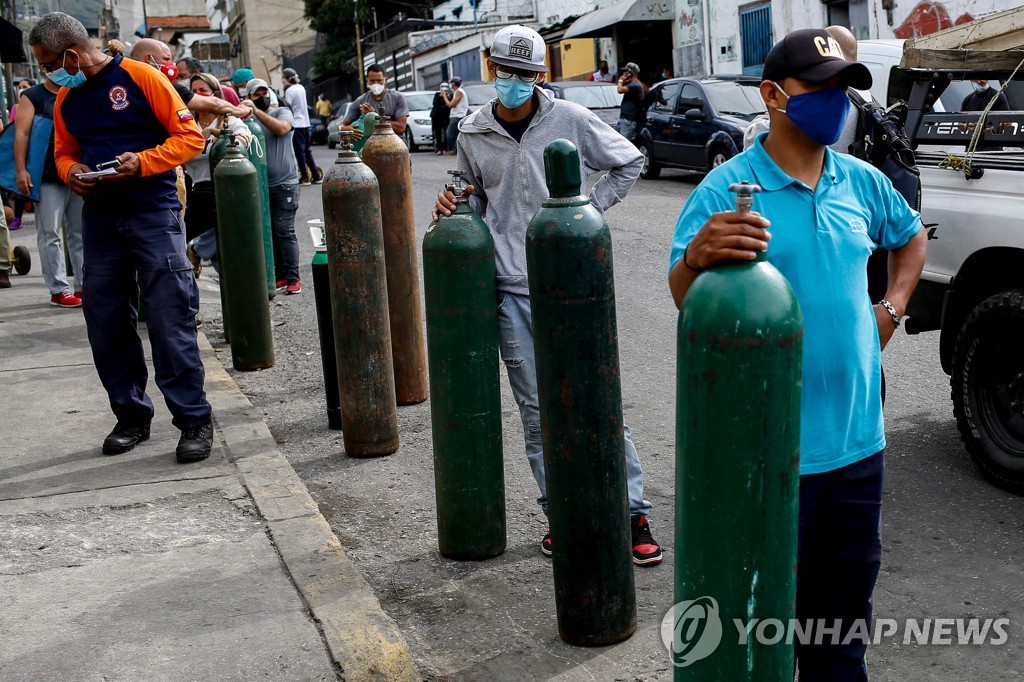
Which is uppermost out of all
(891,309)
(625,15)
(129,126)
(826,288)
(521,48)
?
(625,15)

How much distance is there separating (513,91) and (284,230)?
6.04 meters

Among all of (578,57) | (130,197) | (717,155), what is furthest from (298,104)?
(578,57)

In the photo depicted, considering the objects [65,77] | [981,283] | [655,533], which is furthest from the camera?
[65,77]

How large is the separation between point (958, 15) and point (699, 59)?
31.6 feet

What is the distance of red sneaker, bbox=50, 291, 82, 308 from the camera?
9.53 metres

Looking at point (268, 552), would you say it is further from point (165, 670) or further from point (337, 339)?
point (337, 339)

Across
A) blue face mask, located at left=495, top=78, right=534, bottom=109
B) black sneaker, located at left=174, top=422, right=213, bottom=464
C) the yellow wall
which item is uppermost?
the yellow wall

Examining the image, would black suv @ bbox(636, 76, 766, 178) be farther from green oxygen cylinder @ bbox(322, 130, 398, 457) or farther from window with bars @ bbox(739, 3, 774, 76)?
green oxygen cylinder @ bbox(322, 130, 398, 457)

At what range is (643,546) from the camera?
427 cm

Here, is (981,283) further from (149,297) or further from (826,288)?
(149,297)

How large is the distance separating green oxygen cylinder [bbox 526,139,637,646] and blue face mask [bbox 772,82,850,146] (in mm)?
905

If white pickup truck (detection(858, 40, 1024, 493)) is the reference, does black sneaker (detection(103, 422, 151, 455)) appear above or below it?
below

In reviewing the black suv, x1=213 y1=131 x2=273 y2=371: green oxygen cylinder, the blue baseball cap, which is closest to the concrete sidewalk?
x1=213 y1=131 x2=273 y2=371: green oxygen cylinder

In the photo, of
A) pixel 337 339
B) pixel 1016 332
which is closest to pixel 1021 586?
pixel 1016 332
